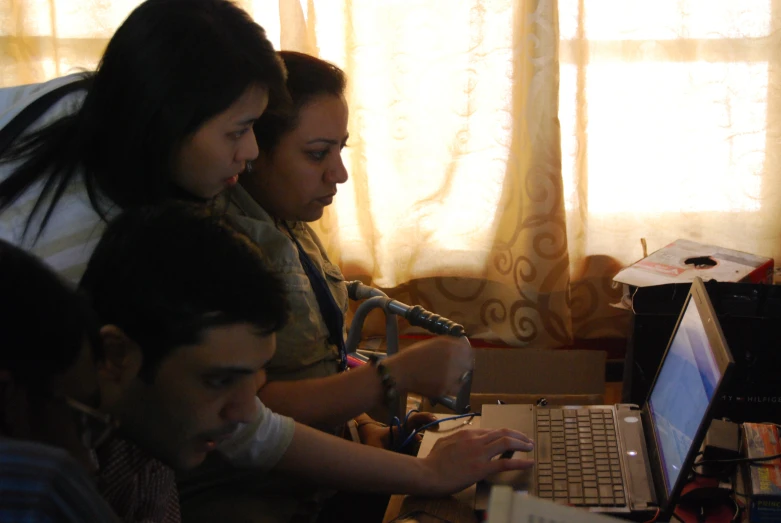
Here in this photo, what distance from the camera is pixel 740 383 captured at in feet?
4.67

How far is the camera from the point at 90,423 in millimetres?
716

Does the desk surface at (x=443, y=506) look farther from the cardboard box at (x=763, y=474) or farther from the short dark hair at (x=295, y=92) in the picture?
the short dark hair at (x=295, y=92)

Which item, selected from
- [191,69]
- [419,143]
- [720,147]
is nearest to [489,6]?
[419,143]

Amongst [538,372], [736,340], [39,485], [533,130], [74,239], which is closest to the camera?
[39,485]

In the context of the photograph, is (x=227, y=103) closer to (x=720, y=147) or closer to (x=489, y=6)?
(x=489, y=6)

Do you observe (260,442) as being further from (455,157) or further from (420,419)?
(455,157)

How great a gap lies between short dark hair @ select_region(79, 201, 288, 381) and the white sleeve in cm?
25

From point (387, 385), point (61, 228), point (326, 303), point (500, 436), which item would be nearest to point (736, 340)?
point (500, 436)

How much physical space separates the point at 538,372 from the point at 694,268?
0.45 m

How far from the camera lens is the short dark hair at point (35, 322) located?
0.64 metres

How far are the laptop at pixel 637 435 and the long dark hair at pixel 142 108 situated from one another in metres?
0.65

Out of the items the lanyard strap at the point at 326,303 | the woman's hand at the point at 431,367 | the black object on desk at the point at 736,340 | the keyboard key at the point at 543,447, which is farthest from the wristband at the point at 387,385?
the black object on desk at the point at 736,340

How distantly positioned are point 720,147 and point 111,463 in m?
1.83

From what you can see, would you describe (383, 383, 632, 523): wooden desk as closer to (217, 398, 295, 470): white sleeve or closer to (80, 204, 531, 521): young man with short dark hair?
(217, 398, 295, 470): white sleeve
